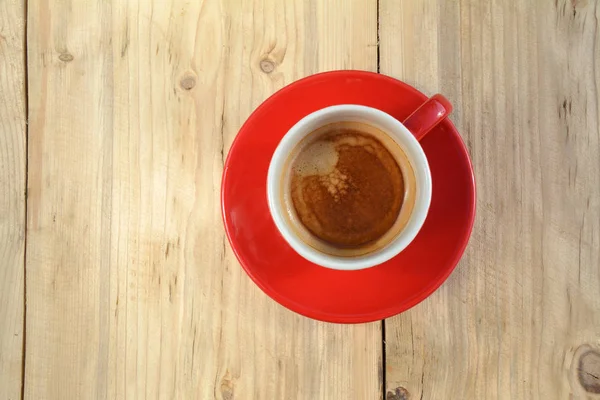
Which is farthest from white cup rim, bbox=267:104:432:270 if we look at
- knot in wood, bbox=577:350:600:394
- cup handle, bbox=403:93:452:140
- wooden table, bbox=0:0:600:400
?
knot in wood, bbox=577:350:600:394

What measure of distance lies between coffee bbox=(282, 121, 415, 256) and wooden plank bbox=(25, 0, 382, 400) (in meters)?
0.17

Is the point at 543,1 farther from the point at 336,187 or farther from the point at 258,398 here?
the point at 258,398

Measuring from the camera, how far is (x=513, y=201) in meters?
0.89

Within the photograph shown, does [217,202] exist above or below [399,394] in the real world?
above

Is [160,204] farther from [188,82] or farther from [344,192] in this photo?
[344,192]

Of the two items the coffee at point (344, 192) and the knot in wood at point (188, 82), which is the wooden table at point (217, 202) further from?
the coffee at point (344, 192)

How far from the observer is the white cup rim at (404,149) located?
2.27ft

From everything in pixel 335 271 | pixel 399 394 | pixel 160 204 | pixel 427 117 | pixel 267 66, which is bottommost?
pixel 399 394

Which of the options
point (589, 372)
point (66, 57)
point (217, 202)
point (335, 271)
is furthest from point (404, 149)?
point (66, 57)

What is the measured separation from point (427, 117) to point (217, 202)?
0.38 metres

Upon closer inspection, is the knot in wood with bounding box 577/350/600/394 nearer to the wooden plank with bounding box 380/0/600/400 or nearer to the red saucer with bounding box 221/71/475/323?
the wooden plank with bounding box 380/0/600/400

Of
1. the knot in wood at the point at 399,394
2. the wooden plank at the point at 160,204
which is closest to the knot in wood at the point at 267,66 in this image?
the wooden plank at the point at 160,204

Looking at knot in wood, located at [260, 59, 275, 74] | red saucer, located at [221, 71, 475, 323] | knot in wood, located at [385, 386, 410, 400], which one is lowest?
knot in wood, located at [385, 386, 410, 400]

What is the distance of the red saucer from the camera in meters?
0.79
